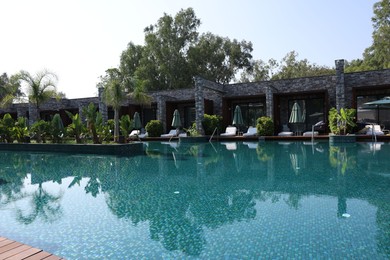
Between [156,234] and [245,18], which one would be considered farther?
[245,18]

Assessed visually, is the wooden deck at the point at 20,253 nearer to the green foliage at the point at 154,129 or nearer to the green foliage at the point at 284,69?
the green foliage at the point at 154,129

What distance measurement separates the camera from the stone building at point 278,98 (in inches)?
733

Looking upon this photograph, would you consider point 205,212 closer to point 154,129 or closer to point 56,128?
→ point 56,128

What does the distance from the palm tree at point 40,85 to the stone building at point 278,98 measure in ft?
24.3

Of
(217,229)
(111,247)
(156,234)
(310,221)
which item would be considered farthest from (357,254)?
(111,247)

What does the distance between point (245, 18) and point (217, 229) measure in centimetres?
1734

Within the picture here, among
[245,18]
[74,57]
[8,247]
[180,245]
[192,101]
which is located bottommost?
[180,245]

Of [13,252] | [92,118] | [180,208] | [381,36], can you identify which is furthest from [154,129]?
[381,36]

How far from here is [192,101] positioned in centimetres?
2391

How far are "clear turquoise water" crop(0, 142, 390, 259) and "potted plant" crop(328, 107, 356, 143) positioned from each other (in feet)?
23.2

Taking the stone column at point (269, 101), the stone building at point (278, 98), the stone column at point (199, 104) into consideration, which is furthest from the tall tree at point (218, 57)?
the stone column at point (269, 101)

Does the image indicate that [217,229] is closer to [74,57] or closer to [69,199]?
[69,199]

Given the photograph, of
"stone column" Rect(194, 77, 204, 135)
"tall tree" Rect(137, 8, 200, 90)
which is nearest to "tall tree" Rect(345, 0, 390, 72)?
"tall tree" Rect(137, 8, 200, 90)

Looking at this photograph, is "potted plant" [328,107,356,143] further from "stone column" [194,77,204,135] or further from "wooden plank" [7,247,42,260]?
"wooden plank" [7,247,42,260]
